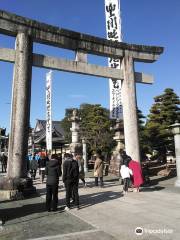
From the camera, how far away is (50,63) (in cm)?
1290

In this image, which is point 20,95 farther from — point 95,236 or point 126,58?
point 95,236

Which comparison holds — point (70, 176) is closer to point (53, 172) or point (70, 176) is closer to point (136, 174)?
point (53, 172)

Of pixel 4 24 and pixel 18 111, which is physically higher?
pixel 4 24

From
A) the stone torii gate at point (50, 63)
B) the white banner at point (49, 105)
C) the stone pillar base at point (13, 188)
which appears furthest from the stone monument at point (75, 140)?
the stone pillar base at point (13, 188)

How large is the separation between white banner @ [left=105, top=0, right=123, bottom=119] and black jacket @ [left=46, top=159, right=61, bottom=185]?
8491 mm

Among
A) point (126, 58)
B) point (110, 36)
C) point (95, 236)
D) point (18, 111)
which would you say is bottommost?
point (95, 236)

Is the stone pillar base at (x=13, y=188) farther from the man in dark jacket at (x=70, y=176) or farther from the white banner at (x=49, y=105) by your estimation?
the white banner at (x=49, y=105)

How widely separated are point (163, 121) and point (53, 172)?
21157 mm

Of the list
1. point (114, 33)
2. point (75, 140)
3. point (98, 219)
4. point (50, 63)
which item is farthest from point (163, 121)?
point (98, 219)

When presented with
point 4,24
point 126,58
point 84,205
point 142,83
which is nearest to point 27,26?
point 4,24

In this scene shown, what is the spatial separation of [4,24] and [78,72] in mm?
3665

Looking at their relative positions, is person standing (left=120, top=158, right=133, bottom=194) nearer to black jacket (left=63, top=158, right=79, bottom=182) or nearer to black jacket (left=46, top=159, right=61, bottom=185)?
black jacket (left=63, top=158, right=79, bottom=182)

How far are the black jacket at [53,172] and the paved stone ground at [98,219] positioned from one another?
2.83 feet

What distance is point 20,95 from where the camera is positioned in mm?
11852
